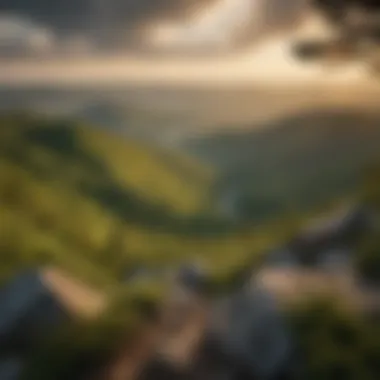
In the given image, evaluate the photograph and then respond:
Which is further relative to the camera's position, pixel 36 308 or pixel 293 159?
pixel 293 159

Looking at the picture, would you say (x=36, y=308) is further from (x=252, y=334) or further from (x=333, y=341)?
(x=333, y=341)

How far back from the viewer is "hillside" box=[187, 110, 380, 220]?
1335 mm

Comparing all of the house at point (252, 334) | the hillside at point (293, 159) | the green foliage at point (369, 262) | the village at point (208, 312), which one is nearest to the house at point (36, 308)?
the village at point (208, 312)

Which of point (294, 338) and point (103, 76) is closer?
point (294, 338)

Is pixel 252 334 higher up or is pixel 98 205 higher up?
pixel 98 205

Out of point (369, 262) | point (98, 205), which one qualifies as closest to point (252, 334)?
point (369, 262)

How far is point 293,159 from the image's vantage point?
4.43 ft

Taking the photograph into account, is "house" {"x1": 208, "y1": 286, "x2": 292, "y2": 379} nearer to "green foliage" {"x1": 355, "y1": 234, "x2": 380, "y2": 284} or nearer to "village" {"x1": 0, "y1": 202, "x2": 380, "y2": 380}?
"village" {"x1": 0, "y1": 202, "x2": 380, "y2": 380}

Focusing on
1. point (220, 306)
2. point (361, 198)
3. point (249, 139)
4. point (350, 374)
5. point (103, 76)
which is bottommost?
point (350, 374)

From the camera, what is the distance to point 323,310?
1259 mm

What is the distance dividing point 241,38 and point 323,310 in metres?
0.53

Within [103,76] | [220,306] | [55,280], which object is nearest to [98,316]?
[55,280]

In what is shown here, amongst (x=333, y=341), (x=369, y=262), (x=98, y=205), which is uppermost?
(x=98, y=205)

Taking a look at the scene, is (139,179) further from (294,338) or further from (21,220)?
(294,338)
